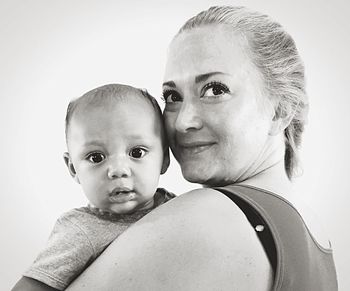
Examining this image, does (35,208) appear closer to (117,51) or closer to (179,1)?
(117,51)

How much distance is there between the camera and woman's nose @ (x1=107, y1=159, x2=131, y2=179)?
1.23m

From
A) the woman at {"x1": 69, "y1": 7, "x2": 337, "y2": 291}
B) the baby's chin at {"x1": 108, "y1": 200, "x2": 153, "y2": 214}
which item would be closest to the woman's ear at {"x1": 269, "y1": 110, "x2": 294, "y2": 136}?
the woman at {"x1": 69, "y1": 7, "x2": 337, "y2": 291}

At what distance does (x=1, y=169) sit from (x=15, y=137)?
6.4 inches

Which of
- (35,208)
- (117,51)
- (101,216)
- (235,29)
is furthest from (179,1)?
(101,216)

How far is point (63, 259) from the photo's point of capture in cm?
114

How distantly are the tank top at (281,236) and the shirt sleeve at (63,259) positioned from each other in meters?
0.28

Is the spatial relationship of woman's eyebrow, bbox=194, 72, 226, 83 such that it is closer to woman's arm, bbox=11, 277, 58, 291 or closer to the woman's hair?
the woman's hair

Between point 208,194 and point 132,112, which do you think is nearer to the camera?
point 208,194

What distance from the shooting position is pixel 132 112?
50.4 inches

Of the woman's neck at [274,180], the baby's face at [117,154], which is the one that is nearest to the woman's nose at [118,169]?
the baby's face at [117,154]

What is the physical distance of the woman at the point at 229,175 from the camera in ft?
3.31

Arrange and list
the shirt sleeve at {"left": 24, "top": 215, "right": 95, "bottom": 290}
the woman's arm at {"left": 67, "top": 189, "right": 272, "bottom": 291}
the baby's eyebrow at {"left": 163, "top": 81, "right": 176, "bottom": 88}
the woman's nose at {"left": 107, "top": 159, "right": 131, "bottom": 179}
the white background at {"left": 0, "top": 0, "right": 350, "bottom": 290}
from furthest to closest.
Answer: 1. the white background at {"left": 0, "top": 0, "right": 350, "bottom": 290}
2. the baby's eyebrow at {"left": 163, "top": 81, "right": 176, "bottom": 88}
3. the woman's nose at {"left": 107, "top": 159, "right": 131, "bottom": 179}
4. the shirt sleeve at {"left": 24, "top": 215, "right": 95, "bottom": 290}
5. the woman's arm at {"left": 67, "top": 189, "right": 272, "bottom": 291}

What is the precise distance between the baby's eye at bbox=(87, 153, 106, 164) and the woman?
6.9 inches

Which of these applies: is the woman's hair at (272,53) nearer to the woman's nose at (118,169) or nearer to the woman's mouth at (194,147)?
the woman's mouth at (194,147)
